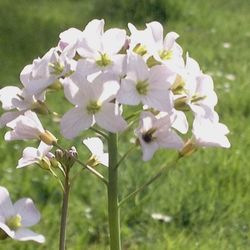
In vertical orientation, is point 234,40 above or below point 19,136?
above

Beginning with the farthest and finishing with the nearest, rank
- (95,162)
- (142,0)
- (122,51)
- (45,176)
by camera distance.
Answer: (142,0) < (45,176) < (95,162) < (122,51)

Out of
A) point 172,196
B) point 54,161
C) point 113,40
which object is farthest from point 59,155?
point 172,196

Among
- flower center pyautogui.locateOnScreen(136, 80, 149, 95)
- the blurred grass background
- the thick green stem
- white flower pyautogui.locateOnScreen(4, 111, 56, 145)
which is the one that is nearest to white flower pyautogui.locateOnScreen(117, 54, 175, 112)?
flower center pyautogui.locateOnScreen(136, 80, 149, 95)

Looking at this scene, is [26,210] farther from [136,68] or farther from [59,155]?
[136,68]

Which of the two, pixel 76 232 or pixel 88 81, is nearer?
pixel 88 81

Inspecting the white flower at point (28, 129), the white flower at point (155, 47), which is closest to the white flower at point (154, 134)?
the white flower at point (155, 47)

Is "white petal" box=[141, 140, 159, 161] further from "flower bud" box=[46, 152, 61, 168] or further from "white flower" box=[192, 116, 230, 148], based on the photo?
"flower bud" box=[46, 152, 61, 168]

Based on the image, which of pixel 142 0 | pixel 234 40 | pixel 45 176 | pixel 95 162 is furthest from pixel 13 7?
pixel 95 162

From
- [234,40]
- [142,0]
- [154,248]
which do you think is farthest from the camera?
[142,0]

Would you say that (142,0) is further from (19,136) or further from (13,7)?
(19,136)
